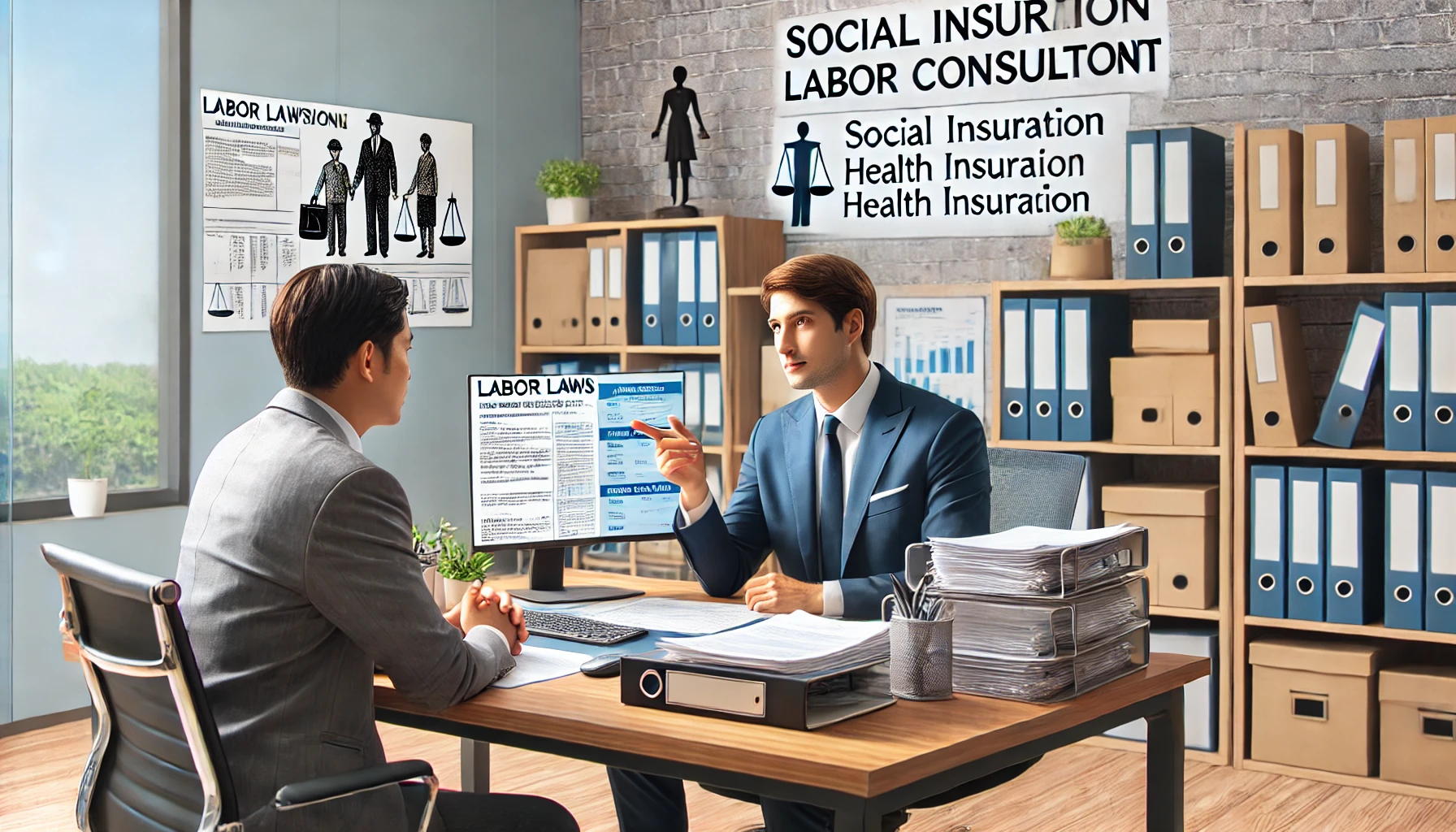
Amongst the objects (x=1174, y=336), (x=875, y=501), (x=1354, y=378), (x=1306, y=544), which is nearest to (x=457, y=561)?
(x=875, y=501)

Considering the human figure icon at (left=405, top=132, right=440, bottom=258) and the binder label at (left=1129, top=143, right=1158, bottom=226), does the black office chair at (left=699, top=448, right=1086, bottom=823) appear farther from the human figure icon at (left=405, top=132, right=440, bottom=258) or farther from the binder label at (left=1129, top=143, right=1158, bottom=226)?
the human figure icon at (left=405, top=132, right=440, bottom=258)

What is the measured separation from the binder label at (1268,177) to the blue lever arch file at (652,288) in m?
2.02

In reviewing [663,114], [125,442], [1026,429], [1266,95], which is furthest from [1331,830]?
[125,442]

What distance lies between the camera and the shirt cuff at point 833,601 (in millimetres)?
2314

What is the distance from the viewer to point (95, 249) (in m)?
4.26

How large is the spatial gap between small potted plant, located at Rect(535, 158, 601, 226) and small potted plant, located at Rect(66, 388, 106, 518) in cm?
175

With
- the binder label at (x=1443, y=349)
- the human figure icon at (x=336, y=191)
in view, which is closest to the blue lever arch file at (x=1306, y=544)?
the binder label at (x=1443, y=349)

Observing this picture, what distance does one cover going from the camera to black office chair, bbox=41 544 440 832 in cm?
158

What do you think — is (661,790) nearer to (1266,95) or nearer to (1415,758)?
(1415,758)

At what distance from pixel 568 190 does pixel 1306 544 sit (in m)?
2.85

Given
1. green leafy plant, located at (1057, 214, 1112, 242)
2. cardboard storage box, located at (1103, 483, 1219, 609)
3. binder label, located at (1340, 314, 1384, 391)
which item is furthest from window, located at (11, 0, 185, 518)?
binder label, located at (1340, 314, 1384, 391)

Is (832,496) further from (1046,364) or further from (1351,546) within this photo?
(1351,546)

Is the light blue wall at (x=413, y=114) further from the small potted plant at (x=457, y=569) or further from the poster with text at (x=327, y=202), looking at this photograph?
the small potted plant at (x=457, y=569)

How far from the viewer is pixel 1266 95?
4117mm
